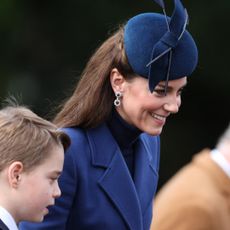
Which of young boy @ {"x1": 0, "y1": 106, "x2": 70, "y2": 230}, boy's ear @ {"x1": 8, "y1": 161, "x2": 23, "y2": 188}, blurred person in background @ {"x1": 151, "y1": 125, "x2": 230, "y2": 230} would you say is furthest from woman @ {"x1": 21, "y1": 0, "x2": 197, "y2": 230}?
boy's ear @ {"x1": 8, "y1": 161, "x2": 23, "y2": 188}

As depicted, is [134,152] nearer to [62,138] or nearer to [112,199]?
[112,199]

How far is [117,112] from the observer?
15.5ft

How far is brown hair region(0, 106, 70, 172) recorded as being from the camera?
4105mm

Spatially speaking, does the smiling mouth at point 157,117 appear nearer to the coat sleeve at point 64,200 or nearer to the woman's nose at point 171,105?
the woman's nose at point 171,105

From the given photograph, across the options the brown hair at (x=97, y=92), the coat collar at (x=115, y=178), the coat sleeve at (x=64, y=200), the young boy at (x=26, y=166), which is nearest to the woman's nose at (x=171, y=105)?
the brown hair at (x=97, y=92)

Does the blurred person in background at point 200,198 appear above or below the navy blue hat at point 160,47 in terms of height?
below

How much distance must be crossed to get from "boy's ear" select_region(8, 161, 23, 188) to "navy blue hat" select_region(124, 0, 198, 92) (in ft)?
2.42

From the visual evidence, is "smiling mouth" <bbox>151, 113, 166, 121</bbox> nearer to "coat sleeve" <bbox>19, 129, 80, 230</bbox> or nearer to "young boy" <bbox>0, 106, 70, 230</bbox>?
"coat sleeve" <bbox>19, 129, 80, 230</bbox>

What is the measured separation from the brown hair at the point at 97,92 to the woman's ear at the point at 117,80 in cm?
1

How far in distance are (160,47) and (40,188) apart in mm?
821

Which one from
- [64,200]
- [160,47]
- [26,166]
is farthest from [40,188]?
[160,47]

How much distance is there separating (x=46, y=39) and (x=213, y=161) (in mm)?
5981

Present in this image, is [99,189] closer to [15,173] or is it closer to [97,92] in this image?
[97,92]

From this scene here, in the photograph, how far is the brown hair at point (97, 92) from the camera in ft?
15.3
